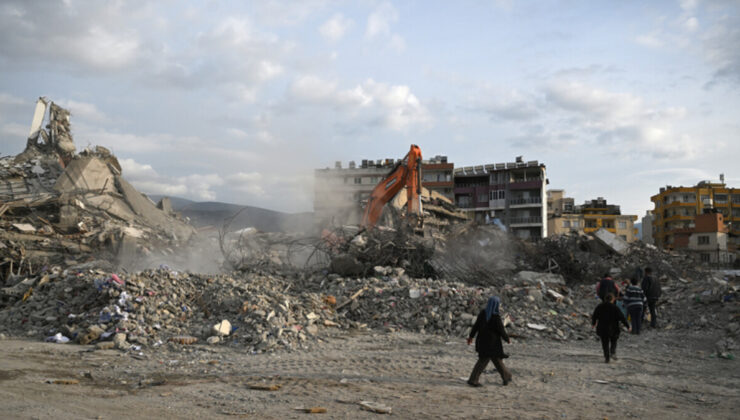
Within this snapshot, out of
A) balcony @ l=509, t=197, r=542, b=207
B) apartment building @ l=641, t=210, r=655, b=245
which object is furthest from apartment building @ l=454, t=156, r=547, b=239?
apartment building @ l=641, t=210, r=655, b=245

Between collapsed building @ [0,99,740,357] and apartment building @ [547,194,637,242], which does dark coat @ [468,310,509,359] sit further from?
apartment building @ [547,194,637,242]

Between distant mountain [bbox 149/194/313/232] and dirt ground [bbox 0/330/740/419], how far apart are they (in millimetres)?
15759

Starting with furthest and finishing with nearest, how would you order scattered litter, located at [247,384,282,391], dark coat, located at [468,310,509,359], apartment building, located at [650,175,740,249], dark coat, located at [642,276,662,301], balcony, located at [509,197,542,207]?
apartment building, located at [650,175,740,249], balcony, located at [509,197,542,207], dark coat, located at [642,276,662,301], dark coat, located at [468,310,509,359], scattered litter, located at [247,384,282,391]

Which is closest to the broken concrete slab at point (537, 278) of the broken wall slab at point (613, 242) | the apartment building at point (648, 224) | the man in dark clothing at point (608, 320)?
the broken wall slab at point (613, 242)

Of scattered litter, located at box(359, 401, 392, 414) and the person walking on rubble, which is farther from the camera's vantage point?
the person walking on rubble

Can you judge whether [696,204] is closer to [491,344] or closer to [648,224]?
[648,224]

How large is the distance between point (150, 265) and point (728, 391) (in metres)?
14.9

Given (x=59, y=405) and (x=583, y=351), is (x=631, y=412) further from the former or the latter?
(x=59, y=405)

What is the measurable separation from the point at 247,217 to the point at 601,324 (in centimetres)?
2814

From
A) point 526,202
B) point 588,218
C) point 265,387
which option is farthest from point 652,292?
point 588,218

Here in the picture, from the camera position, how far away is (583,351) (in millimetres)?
9141

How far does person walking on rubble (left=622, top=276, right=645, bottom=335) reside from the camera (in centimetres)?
1024

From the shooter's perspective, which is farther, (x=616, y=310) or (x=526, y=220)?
(x=526, y=220)

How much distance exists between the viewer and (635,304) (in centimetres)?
1034
